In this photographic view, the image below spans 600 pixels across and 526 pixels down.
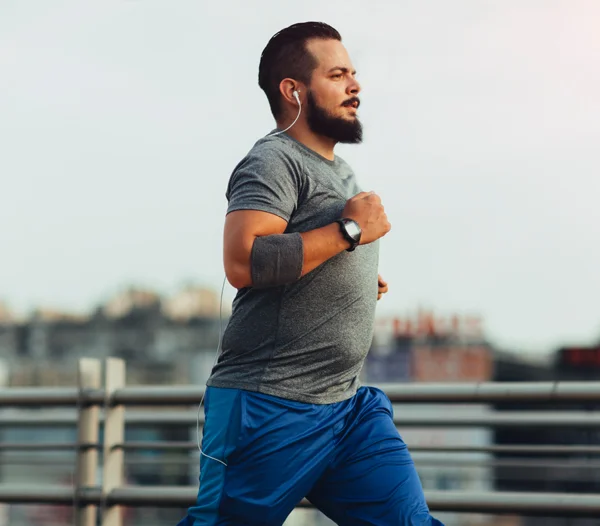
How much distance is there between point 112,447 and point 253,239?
7.02 ft

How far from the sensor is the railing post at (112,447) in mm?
4301

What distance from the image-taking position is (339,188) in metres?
2.68

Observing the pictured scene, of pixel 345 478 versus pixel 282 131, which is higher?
pixel 282 131

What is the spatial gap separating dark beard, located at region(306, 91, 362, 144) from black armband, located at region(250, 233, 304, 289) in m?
0.37

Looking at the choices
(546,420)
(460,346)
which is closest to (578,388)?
(546,420)

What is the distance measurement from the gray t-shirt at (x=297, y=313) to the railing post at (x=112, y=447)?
1813mm

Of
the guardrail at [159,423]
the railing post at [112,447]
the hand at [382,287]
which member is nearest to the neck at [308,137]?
the hand at [382,287]

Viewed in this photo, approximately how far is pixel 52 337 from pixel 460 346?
28.0 m

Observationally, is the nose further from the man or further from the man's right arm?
the man's right arm

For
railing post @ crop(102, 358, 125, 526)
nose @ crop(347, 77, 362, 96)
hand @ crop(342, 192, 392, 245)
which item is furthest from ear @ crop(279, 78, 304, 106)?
railing post @ crop(102, 358, 125, 526)

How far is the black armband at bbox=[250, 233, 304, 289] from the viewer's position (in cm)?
244

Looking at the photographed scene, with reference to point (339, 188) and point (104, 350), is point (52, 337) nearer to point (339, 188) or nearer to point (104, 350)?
point (104, 350)

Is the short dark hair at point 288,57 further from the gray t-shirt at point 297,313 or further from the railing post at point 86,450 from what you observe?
the railing post at point 86,450

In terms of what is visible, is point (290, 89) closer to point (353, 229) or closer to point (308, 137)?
point (308, 137)
